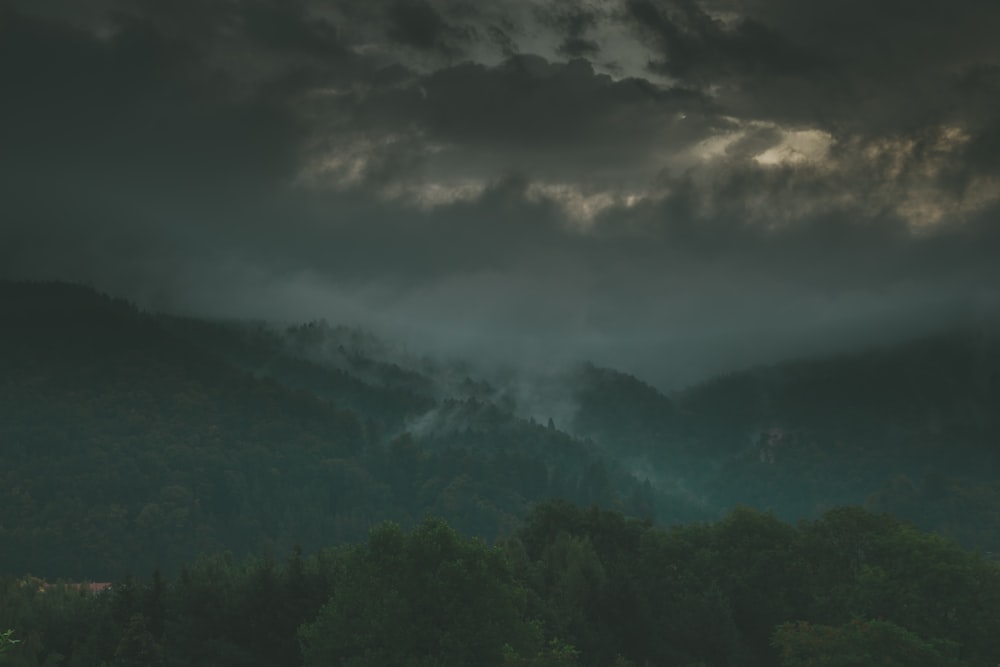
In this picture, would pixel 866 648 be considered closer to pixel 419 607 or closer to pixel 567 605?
pixel 567 605

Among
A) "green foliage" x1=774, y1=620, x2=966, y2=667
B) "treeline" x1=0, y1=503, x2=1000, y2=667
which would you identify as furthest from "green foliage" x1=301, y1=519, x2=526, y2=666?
"green foliage" x1=774, y1=620, x2=966, y2=667

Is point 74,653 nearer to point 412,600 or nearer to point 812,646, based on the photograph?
point 412,600

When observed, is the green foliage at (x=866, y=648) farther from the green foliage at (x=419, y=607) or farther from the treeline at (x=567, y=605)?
the green foliage at (x=419, y=607)

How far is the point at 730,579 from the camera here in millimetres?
131875

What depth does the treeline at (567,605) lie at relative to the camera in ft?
281

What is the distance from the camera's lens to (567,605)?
114 metres

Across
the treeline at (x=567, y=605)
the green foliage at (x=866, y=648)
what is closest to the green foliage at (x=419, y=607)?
the treeline at (x=567, y=605)

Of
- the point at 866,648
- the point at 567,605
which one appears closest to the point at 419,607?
the point at 567,605

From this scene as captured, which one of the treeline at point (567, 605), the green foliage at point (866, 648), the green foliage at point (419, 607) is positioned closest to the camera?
the green foliage at point (419, 607)

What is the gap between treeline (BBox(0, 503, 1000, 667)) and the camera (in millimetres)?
85562

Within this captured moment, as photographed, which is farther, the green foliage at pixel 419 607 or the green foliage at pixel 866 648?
the green foliage at pixel 866 648

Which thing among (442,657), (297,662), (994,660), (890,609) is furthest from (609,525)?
(442,657)

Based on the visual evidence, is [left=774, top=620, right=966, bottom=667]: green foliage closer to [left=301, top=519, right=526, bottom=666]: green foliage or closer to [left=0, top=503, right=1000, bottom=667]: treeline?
[left=0, top=503, right=1000, bottom=667]: treeline

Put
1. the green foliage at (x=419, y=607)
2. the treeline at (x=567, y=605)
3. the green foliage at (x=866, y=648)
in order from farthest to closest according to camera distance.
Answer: the green foliage at (x=866, y=648)
the treeline at (x=567, y=605)
the green foliage at (x=419, y=607)
